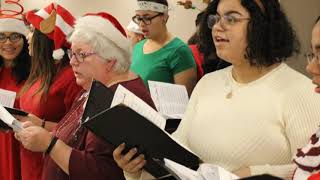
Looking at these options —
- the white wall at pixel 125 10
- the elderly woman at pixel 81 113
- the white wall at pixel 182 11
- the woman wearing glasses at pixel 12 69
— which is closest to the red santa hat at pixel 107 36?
the elderly woman at pixel 81 113

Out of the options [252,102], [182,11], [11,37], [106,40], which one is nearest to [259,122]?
[252,102]

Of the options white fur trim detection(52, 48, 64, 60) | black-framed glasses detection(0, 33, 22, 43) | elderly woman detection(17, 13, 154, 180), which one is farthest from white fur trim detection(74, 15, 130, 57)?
black-framed glasses detection(0, 33, 22, 43)

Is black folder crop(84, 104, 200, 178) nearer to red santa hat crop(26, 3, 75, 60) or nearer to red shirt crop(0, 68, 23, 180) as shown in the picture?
red santa hat crop(26, 3, 75, 60)

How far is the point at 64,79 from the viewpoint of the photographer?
2.35 m

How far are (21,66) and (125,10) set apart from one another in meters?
2.36

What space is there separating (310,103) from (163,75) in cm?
139

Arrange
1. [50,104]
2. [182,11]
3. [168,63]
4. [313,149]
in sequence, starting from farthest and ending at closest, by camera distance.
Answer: [182,11] → [168,63] → [50,104] → [313,149]

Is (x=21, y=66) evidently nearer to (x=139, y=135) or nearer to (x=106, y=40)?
(x=106, y=40)

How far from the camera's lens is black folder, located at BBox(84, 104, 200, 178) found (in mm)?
1262

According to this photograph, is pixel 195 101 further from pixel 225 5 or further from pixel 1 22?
pixel 1 22

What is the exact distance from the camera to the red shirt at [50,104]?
234cm

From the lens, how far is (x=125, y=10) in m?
5.08

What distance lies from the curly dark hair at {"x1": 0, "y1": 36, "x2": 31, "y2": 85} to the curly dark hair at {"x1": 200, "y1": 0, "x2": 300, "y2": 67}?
174 centimetres

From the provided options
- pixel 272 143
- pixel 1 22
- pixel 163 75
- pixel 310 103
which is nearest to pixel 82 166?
pixel 272 143
